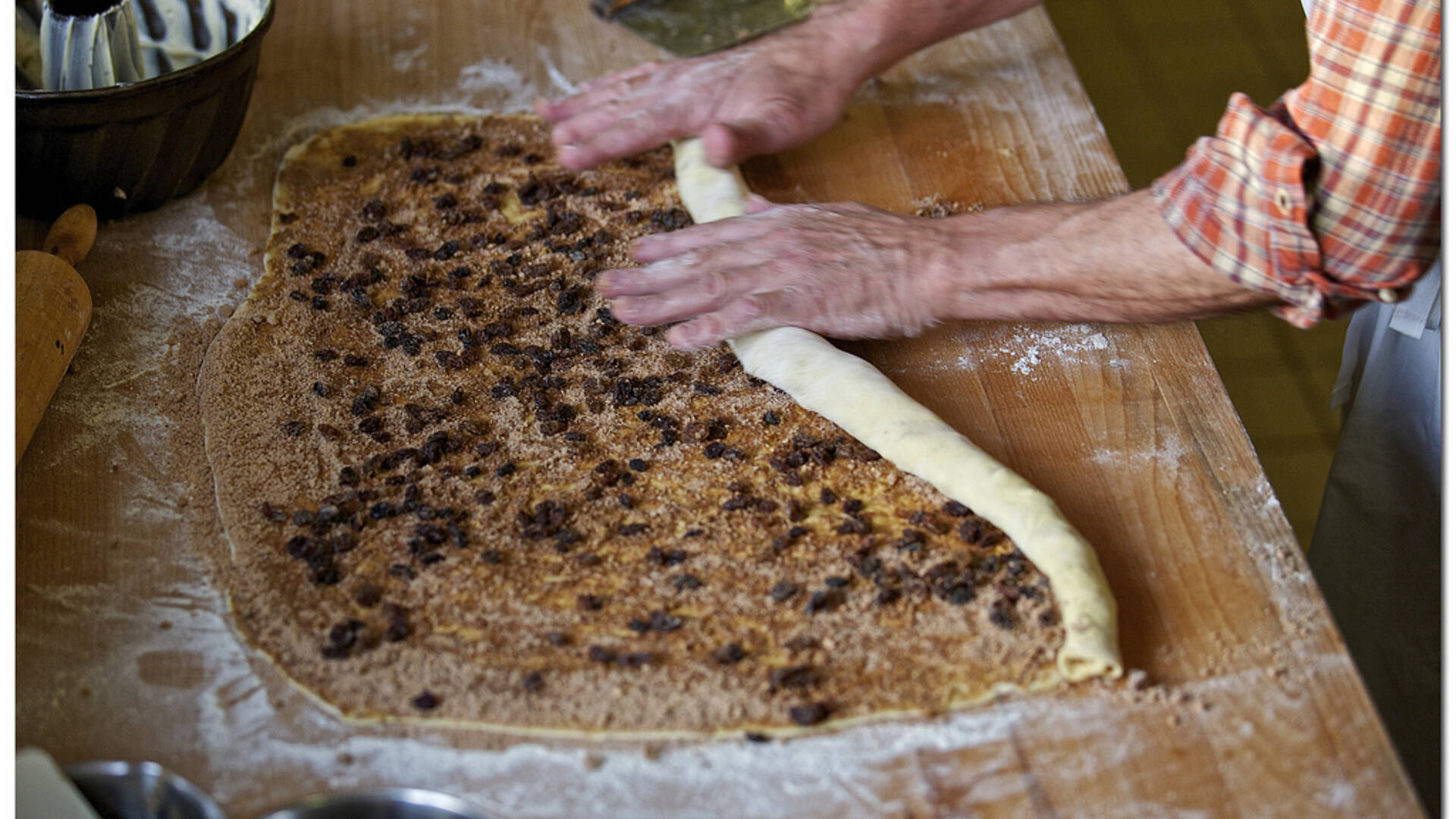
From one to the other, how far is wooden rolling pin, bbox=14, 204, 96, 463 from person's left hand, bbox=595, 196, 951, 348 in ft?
2.58

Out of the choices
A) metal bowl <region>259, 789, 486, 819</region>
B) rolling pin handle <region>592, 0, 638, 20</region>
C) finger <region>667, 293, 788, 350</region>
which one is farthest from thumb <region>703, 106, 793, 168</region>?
metal bowl <region>259, 789, 486, 819</region>

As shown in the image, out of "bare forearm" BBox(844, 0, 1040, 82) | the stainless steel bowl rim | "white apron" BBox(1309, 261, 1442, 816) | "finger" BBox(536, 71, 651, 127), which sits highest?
the stainless steel bowl rim

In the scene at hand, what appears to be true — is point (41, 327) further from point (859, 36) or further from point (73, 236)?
point (859, 36)

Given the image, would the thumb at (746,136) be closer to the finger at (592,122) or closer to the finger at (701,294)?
the finger at (592,122)

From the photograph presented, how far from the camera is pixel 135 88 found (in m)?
1.79

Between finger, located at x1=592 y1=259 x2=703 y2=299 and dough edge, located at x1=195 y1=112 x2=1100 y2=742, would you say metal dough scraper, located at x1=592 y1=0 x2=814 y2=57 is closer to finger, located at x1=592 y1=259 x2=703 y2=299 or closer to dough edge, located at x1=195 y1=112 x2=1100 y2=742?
dough edge, located at x1=195 y1=112 x2=1100 y2=742

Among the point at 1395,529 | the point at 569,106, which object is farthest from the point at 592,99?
the point at 1395,529

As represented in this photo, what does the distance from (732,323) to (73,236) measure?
1079 millimetres

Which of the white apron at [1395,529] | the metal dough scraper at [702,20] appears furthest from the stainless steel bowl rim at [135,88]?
the white apron at [1395,529]

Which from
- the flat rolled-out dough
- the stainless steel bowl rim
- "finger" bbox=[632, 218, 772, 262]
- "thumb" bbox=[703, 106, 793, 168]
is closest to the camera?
the flat rolled-out dough

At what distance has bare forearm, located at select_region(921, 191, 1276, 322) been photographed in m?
1.61

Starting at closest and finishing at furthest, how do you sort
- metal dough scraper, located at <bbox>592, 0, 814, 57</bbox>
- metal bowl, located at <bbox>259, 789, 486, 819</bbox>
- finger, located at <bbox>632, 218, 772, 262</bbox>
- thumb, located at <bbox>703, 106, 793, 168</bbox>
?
metal bowl, located at <bbox>259, 789, 486, 819</bbox>, finger, located at <bbox>632, 218, 772, 262</bbox>, thumb, located at <bbox>703, 106, 793, 168</bbox>, metal dough scraper, located at <bbox>592, 0, 814, 57</bbox>

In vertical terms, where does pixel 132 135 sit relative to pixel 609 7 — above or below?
above

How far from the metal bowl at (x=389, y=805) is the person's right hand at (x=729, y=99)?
1.23 m
